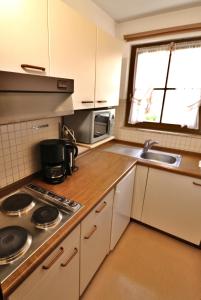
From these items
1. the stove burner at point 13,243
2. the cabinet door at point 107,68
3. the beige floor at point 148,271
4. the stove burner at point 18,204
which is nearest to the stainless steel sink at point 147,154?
the cabinet door at point 107,68

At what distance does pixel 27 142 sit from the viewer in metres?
1.27

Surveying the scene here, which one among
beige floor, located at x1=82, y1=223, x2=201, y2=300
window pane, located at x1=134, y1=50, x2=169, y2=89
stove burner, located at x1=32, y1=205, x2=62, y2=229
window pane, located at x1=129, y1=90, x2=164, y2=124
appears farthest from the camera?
window pane, located at x1=129, y1=90, x2=164, y2=124

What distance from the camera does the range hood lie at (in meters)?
0.66

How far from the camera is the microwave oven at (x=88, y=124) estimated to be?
4.94 feet

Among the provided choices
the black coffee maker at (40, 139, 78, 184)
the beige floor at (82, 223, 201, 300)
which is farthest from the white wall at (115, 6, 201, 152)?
the black coffee maker at (40, 139, 78, 184)

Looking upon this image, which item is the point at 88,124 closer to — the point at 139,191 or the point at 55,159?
the point at 55,159

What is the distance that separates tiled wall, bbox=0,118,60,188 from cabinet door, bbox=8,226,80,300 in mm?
599

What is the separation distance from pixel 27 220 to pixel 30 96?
2.17ft

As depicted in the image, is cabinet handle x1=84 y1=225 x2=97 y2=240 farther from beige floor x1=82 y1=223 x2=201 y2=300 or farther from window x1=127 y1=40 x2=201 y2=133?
window x1=127 y1=40 x2=201 y2=133

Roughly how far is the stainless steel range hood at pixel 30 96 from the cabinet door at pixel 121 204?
2.76 feet

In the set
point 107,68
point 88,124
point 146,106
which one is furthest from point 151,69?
point 88,124

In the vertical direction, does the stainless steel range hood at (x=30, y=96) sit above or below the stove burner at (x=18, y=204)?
above

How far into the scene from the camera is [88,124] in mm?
1509

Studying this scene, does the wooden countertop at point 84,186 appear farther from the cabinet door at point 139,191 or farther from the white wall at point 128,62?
the white wall at point 128,62
